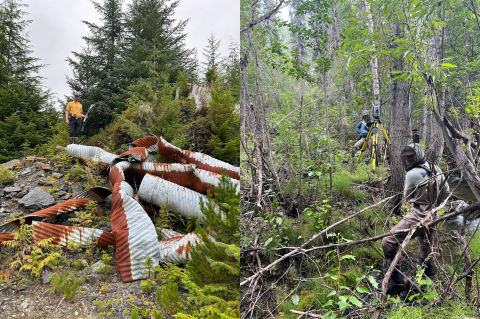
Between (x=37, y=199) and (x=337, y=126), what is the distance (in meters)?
3.57

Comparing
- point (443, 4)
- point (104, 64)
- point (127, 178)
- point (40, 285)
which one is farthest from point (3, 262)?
point (104, 64)

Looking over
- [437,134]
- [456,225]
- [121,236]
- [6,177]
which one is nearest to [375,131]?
[437,134]

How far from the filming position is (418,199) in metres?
1.18

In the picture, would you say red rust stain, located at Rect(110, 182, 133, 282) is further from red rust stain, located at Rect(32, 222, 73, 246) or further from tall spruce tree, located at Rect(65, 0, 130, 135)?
tall spruce tree, located at Rect(65, 0, 130, 135)

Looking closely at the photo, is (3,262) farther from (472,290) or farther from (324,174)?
(472,290)

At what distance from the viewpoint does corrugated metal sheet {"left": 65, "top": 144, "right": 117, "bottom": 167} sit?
12.9 feet

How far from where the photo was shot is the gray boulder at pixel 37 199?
327 centimetres

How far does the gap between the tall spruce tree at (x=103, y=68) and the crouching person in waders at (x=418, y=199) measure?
809 cm

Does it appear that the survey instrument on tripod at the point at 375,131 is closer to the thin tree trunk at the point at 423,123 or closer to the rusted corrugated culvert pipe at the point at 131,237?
the thin tree trunk at the point at 423,123

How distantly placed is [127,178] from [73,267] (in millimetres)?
1372

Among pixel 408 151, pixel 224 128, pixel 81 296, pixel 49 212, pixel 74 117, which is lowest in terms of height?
pixel 81 296

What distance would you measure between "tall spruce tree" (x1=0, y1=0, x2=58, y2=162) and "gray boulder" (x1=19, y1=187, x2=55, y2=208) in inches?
167

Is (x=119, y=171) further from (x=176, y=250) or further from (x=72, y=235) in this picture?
(x=176, y=250)

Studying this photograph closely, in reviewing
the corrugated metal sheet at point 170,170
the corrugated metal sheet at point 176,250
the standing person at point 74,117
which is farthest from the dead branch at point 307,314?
the standing person at point 74,117
